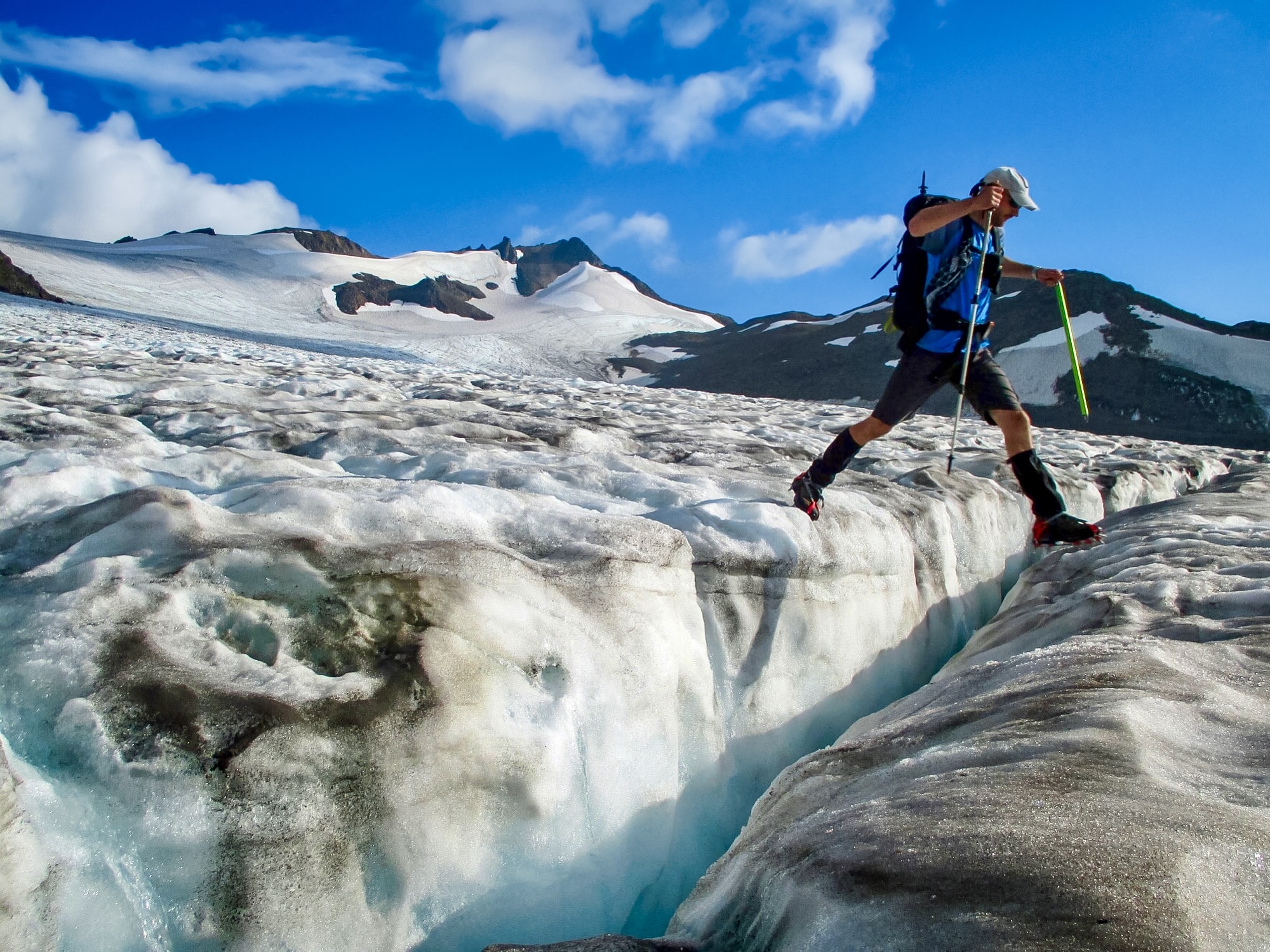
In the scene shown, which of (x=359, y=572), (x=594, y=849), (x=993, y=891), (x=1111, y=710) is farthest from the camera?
(x=359, y=572)

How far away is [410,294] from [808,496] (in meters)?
46.7

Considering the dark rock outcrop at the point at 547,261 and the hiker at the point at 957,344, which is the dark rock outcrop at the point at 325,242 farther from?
the hiker at the point at 957,344

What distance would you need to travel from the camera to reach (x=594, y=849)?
2123 millimetres

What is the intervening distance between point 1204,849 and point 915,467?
4962 mm

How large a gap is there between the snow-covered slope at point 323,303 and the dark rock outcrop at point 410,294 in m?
0.62

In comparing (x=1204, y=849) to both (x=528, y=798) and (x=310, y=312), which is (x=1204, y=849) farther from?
(x=310, y=312)

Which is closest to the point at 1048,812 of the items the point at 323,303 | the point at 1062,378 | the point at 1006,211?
the point at 1006,211

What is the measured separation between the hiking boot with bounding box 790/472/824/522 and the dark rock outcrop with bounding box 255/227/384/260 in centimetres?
5414

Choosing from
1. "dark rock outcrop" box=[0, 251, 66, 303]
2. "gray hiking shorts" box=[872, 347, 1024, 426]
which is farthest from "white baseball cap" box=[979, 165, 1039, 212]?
"dark rock outcrop" box=[0, 251, 66, 303]

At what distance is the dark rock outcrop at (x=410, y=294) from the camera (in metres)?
43.2

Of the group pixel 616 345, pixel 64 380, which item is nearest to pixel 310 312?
pixel 616 345

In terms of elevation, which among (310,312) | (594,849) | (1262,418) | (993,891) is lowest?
(594,849)

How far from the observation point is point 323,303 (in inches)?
1619

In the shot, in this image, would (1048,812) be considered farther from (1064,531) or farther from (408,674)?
(1064,531)
